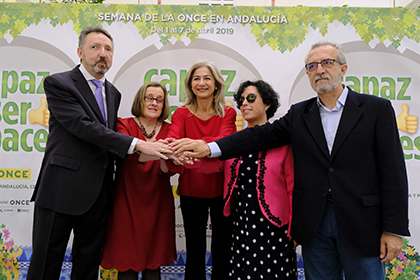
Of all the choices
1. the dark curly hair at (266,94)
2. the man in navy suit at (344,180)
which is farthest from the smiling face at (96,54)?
the man in navy suit at (344,180)

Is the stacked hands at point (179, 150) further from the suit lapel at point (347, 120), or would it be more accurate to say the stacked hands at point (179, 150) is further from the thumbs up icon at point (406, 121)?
the thumbs up icon at point (406, 121)

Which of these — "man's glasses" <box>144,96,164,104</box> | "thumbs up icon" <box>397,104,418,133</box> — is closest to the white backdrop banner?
"thumbs up icon" <box>397,104,418,133</box>

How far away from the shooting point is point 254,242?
1.95 metres

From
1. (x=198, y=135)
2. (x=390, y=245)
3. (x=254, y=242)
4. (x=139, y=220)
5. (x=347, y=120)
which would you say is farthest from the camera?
(x=198, y=135)

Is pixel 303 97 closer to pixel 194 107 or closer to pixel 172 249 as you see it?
pixel 194 107

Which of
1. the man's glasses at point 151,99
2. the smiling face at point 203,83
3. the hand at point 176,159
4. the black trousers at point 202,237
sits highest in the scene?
the smiling face at point 203,83

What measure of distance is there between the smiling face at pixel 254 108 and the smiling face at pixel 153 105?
722mm

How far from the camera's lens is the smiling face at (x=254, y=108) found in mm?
2232

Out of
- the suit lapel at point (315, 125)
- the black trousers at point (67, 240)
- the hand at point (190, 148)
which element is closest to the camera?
the suit lapel at point (315, 125)

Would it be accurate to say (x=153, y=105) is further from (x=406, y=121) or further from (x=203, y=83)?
(x=406, y=121)

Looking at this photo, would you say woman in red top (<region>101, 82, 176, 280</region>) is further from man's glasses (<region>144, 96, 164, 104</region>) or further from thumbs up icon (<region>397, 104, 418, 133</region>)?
thumbs up icon (<region>397, 104, 418, 133</region>)

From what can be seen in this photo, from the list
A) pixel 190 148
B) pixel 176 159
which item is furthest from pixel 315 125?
pixel 176 159

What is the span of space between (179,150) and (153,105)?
0.53 metres

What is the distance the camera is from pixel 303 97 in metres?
3.24
